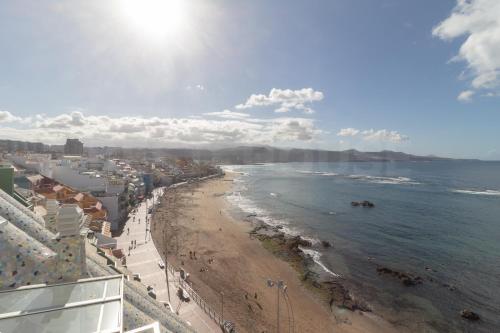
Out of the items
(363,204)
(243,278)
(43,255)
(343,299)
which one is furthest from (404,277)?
(363,204)

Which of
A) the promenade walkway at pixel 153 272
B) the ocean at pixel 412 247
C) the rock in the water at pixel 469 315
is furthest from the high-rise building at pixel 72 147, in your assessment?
the rock in the water at pixel 469 315

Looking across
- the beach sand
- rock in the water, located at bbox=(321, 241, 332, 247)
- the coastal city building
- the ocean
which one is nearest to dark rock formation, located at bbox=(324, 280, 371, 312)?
the beach sand

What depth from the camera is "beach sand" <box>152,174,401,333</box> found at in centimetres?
2033

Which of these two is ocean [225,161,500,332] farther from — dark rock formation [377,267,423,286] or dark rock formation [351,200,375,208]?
dark rock formation [351,200,375,208]

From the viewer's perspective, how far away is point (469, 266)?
2969 cm

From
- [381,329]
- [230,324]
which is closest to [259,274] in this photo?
[230,324]

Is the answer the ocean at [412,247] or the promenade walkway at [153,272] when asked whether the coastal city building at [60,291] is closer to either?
the promenade walkway at [153,272]

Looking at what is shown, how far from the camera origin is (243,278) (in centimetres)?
2658

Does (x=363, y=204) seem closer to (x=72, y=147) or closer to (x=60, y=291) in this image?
(x=60, y=291)

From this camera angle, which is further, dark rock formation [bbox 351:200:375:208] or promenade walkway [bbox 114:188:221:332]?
dark rock formation [bbox 351:200:375:208]

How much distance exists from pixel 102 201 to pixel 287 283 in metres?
26.8

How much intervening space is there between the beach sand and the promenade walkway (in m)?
1.69

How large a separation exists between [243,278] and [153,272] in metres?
8.21

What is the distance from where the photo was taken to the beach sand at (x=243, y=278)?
20.3m
